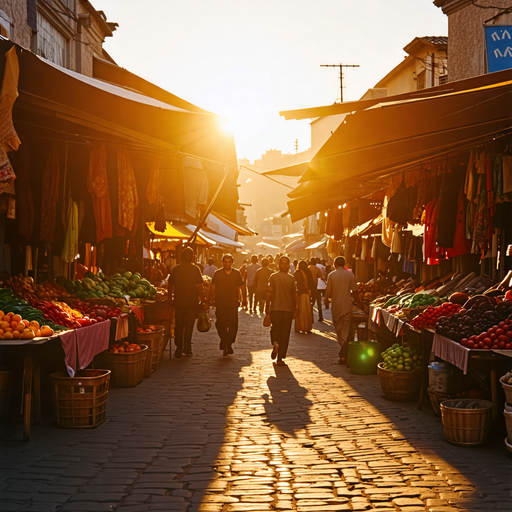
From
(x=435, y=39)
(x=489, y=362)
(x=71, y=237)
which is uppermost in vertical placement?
(x=435, y=39)

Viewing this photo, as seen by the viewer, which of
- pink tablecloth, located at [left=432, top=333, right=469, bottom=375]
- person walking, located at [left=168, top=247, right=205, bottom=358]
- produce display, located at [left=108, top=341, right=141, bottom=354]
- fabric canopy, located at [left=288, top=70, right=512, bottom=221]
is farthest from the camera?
person walking, located at [left=168, top=247, right=205, bottom=358]

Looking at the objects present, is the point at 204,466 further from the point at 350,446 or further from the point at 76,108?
the point at 76,108

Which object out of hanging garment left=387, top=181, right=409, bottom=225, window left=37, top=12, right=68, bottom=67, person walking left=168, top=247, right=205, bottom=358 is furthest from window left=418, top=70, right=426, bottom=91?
person walking left=168, top=247, right=205, bottom=358

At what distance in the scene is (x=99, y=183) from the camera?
33.7 ft

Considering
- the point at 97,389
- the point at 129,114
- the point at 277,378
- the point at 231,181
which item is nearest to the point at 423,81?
the point at 231,181

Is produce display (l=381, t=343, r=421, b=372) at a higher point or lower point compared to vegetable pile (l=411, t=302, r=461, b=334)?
lower

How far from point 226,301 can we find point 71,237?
3.88 metres

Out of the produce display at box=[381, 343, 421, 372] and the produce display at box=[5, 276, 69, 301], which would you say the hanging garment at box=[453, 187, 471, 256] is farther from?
the produce display at box=[5, 276, 69, 301]

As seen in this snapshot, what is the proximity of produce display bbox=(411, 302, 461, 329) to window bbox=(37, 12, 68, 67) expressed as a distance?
10.4 m

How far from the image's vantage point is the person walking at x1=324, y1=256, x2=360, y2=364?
12719 mm

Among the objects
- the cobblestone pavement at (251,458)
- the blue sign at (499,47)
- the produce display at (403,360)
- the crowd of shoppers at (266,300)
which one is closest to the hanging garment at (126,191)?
the crowd of shoppers at (266,300)

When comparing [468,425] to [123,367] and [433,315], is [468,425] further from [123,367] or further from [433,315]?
[123,367]

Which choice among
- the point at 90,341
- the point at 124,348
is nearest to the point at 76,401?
the point at 90,341

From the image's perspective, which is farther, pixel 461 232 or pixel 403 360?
pixel 461 232
